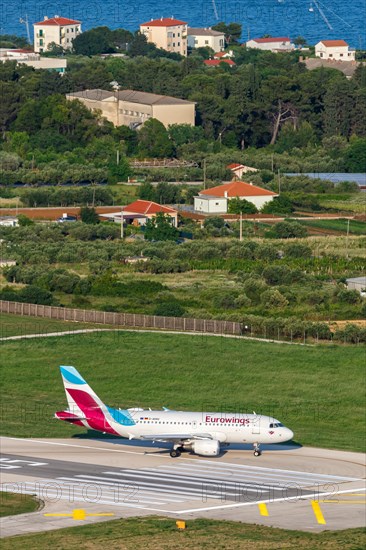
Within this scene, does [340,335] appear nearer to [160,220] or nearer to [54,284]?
[54,284]

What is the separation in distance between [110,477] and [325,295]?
55250 millimetres

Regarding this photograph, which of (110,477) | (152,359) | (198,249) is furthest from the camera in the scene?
(198,249)

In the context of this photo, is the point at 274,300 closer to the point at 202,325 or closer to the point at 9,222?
the point at 202,325

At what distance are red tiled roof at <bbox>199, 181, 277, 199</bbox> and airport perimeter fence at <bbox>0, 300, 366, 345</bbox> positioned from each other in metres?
61.0

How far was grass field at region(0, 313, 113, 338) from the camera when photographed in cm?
12950

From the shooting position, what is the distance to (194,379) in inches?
4579

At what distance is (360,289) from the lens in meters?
147

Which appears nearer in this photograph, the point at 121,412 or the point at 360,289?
the point at 121,412

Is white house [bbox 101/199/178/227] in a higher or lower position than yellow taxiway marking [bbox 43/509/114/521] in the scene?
higher

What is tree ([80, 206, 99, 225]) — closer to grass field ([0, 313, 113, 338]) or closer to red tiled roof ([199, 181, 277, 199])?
red tiled roof ([199, 181, 277, 199])

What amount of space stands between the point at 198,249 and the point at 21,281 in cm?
2145

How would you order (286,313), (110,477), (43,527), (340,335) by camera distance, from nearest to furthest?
(43,527) < (110,477) < (340,335) < (286,313)

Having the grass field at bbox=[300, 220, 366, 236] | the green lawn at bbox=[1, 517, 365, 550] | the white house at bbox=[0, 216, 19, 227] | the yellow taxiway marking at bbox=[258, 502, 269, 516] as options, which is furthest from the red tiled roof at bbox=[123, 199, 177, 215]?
the green lawn at bbox=[1, 517, 365, 550]

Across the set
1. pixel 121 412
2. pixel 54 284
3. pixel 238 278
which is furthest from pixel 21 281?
pixel 121 412
